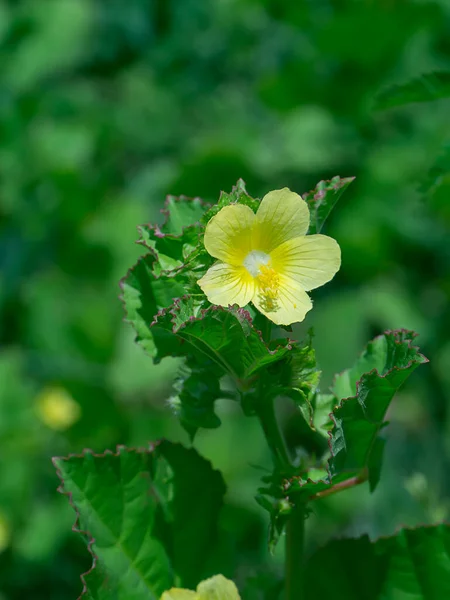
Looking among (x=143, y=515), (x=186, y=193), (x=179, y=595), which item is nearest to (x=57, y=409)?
(x=186, y=193)

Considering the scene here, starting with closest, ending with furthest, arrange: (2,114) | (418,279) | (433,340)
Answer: (433,340) < (418,279) < (2,114)

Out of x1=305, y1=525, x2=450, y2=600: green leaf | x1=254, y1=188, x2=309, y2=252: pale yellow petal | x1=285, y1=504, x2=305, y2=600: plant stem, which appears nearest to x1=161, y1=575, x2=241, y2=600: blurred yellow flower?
→ x1=285, y1=504, x2=305, y2=600: plant stem

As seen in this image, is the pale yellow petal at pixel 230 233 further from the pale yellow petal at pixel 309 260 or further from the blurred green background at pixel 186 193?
the blurred green background at pixel 186 193

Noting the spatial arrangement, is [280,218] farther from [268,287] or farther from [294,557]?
[294,557]

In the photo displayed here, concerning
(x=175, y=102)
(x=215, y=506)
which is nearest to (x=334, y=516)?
(x=215, y=506)

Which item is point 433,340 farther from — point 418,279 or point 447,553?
point 447,553

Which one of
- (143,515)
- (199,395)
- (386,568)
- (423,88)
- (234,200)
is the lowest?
(386,568)

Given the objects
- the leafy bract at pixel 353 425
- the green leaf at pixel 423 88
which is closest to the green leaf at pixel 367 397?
the leafy bract at pixel 353 425
